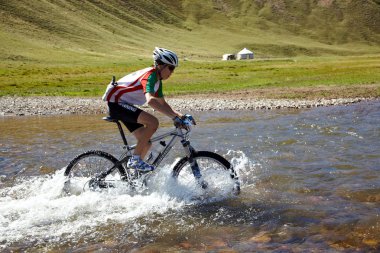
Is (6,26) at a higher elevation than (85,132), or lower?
higher

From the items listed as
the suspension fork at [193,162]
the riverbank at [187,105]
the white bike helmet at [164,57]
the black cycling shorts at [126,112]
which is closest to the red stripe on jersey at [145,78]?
the white bike helmet at [164,57]

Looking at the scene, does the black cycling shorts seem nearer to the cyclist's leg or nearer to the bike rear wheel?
the cyclist's leg

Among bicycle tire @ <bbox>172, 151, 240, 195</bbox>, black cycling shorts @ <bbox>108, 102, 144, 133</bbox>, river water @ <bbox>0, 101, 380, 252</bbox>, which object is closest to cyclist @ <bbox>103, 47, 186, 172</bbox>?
black cycling shorts @ <bbox>108, 102, 144, 133</bbox>

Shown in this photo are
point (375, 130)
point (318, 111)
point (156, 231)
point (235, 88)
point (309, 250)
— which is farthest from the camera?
point (235, 88)

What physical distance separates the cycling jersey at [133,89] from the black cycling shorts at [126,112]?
0.12 metres

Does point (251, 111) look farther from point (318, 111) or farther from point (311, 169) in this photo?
point (311, 169)

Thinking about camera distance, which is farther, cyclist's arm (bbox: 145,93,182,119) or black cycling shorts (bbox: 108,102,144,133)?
black cycling shorts (bbox: 108,102,144,133)

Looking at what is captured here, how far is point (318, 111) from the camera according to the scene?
26.5m

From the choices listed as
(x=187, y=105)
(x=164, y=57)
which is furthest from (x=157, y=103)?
(x=187, y=105)

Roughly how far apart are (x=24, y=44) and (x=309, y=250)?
139031mm

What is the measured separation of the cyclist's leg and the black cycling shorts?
0.37 feet

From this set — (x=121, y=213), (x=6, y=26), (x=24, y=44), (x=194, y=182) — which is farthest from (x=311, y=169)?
(x=6, y=26)

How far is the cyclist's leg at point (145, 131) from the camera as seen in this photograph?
32.5 feet

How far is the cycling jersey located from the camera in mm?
9586
